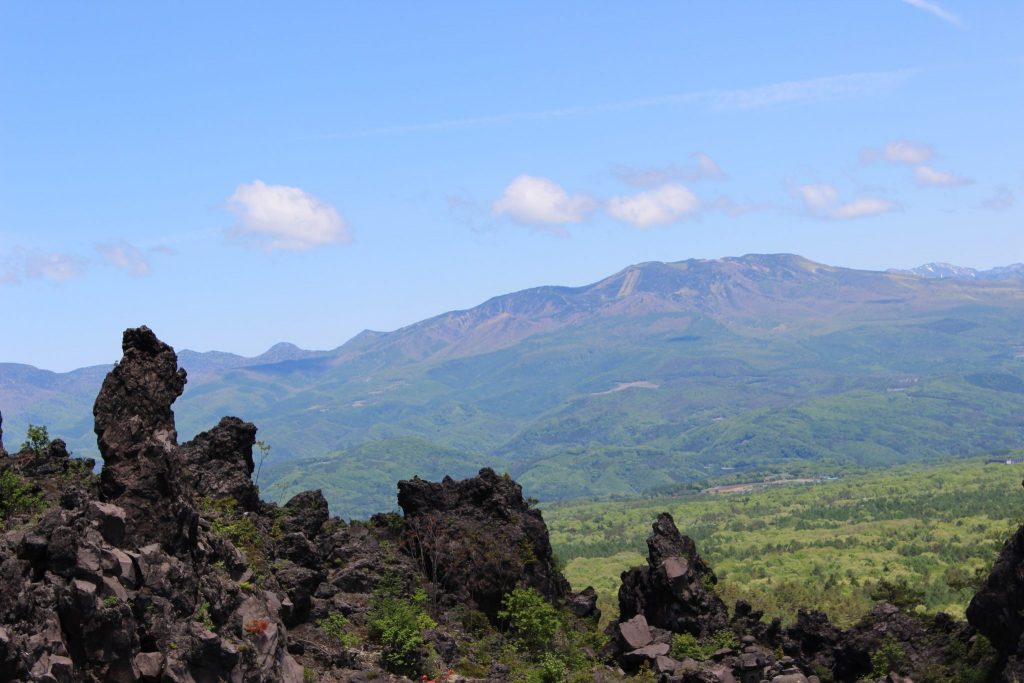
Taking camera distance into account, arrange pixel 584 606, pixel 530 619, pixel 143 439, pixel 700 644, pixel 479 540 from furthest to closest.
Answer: pixel 584 606
pixel 479 540
pixel 700 644
pixel 530 619
pixel 143 439

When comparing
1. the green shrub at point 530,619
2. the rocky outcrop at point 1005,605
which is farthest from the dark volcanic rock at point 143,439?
the rocky outcrop at point 1005,605

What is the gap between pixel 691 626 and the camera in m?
48.3

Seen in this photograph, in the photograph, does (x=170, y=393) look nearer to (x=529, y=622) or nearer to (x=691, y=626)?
(x=529, y=622)

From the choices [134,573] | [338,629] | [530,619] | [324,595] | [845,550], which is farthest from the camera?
[845,550]

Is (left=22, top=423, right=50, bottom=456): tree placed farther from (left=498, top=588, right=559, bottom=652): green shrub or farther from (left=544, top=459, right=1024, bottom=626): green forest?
(left=544, top=459, right=1024, bottom=626): green forest

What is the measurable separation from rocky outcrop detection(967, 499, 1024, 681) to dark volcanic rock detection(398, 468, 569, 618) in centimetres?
1870

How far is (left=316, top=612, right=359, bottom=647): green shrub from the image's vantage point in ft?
127

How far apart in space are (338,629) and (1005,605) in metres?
25.5

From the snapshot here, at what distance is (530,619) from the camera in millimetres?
45375

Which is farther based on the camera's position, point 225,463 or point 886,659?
point 225,463

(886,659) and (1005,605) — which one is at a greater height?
(1005,605)

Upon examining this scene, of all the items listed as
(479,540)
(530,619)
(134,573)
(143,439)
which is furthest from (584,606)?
Answer: (134,573)

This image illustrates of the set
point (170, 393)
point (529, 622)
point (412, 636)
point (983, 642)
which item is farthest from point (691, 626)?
point (170, 393)

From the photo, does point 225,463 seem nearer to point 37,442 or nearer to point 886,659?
point 37,442
